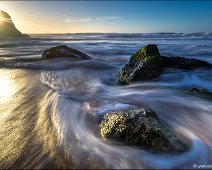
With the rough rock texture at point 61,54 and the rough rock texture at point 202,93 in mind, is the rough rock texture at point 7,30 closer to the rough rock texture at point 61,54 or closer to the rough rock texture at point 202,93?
the rough rock texture at point 61,54

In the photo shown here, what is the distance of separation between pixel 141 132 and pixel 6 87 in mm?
4888

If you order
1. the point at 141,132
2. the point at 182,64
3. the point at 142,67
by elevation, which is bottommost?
the point at 182,64

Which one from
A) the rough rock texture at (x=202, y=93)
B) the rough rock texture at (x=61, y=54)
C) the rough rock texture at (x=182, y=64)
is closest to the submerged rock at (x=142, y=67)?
the rough rock texture at (x=182, y=64)

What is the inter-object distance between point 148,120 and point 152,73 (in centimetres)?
452

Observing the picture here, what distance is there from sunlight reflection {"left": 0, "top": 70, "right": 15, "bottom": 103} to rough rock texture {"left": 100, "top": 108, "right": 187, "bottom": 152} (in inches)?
121

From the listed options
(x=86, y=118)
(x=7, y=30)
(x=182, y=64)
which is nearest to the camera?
(x=86, y=118)

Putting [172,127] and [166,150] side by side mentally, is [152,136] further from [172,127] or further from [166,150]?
[172,127]

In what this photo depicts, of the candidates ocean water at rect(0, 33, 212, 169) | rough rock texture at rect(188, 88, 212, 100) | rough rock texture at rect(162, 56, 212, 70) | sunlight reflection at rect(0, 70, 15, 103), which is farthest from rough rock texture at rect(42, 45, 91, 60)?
rough rock texture at rect(188, 88, 212, 100)

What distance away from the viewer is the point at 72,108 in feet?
16.1

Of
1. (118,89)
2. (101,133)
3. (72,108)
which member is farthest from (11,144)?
(118,89)

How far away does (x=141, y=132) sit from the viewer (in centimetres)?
321

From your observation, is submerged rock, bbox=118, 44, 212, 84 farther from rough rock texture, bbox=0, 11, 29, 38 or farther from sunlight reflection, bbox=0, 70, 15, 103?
rough rock texture, bbox=0, 11, 29, 38

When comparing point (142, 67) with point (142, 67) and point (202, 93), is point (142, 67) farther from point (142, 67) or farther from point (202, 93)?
point (202, 93)

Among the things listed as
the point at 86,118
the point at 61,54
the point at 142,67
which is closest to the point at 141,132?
the point at 86,118
